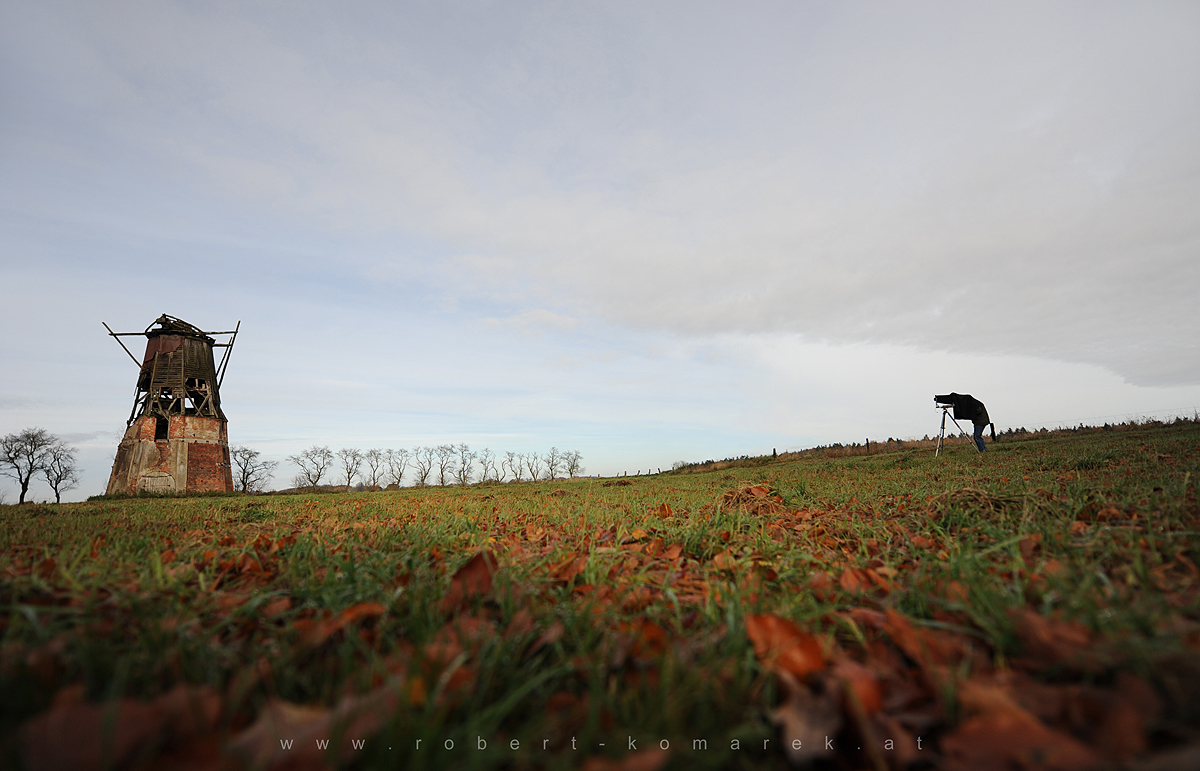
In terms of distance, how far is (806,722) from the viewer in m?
1.16

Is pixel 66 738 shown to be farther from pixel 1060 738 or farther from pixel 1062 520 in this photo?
pixel 1062 520

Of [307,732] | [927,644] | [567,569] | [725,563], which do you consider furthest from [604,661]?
[725,563]

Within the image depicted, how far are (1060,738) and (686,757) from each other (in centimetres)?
72

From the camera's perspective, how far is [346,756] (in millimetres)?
977

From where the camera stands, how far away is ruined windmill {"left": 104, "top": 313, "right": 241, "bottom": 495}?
82.3 ft

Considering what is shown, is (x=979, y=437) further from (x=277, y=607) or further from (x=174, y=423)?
(x=174, y=423)

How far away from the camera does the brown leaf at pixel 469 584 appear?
1.90 meters

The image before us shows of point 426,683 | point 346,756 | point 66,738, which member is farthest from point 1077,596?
point 66,738

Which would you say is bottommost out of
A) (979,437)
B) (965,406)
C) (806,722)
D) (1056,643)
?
(806,722)

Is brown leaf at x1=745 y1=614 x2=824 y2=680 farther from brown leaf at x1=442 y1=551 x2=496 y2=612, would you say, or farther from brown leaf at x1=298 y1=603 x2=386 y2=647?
brown leaf at x1=298 y1=603 x2=386 y2=647

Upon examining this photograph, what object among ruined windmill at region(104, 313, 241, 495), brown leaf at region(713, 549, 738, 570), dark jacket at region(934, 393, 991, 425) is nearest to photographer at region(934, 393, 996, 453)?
dark jacket at region(934, 393, 991, 425)

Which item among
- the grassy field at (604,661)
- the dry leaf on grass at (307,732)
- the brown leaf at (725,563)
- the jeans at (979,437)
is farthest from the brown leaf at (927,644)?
the jeans at (979,437)

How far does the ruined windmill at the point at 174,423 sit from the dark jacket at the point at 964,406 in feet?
109

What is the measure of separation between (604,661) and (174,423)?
3272 cm
